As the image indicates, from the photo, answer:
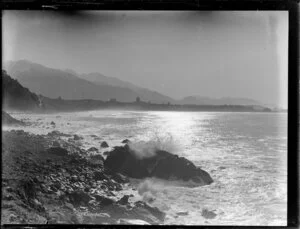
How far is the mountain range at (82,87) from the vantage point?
1.67 meters

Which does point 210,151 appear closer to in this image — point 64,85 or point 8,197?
point 64,85

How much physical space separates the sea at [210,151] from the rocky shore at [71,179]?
5cm

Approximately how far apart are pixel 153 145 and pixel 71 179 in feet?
1.48

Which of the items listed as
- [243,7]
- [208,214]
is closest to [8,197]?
[208,214]

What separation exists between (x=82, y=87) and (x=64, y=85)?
92 mm

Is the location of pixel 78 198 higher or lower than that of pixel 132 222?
higher

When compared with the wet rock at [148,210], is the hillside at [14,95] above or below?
above

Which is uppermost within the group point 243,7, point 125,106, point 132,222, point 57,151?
point 243,7

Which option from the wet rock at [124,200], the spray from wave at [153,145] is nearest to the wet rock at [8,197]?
the wet rock at [124,200]

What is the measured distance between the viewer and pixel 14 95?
1674 millimetres

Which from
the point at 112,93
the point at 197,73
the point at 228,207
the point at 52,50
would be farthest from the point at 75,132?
the point at 228,207

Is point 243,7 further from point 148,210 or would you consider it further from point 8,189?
point 8,189

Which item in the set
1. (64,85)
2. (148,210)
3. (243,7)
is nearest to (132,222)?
(148,210)

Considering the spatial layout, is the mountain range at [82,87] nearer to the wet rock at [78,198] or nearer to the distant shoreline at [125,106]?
the distant shoreline at [125,106]
